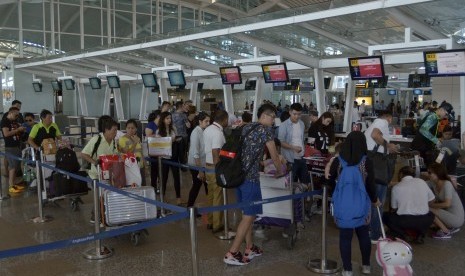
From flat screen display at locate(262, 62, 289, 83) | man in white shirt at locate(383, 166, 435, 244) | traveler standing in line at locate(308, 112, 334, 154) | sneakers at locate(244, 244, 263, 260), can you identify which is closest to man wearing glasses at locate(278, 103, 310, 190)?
traveler standing in line at locate(308, 112, 334, 154)

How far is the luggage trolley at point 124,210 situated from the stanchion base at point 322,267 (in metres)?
2.08

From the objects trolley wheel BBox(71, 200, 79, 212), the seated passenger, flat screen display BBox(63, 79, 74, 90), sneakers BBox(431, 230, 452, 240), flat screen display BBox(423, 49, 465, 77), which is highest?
flat screen display BBox(63, 79, 74, 90)

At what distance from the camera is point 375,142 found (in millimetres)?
6590

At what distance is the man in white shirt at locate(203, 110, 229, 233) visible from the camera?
5.89 metres

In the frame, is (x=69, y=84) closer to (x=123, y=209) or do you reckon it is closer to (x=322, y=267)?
(x=123, y=209)

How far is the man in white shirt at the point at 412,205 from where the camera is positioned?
5641 millimetres

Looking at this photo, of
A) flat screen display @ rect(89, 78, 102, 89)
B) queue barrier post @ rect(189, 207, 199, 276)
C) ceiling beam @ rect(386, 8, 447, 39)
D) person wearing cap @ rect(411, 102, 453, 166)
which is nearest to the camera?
queue barrier post @ rect(189, 207, 199, 276)

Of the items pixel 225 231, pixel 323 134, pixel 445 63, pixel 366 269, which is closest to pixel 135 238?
pixel 225 231

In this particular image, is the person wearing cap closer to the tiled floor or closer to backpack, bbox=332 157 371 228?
the tiled floor

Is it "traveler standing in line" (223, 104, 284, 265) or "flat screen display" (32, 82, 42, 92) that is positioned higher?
"flat screen display" (32, 82, 42, 92)

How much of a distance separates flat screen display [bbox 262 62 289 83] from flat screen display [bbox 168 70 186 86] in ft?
12.6

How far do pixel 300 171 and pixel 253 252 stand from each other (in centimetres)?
221

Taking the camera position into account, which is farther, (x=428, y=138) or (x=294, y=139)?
(x=428, y=138)

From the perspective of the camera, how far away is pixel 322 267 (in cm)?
490
